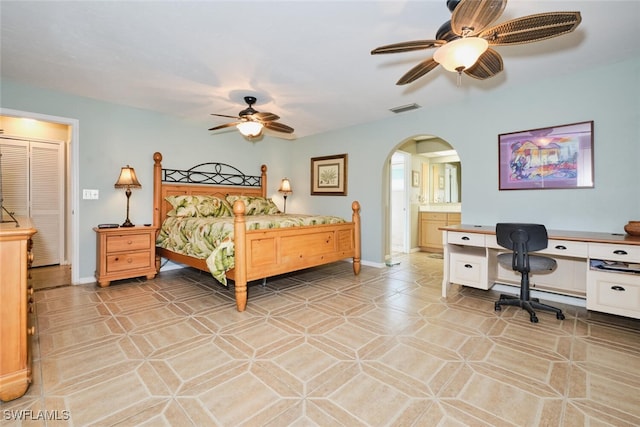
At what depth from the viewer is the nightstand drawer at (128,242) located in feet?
12.0

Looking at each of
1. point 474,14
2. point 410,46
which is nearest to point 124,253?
point 410,46

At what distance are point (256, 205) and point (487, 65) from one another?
12.4ft

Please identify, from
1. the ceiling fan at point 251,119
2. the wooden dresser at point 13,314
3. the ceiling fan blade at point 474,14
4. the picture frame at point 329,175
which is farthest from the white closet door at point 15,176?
the ceiling fan blade at point 474,14

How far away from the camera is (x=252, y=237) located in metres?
3.05

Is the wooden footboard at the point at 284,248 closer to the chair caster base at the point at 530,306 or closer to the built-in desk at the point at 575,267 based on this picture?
the built-in desk at the point at 575,267

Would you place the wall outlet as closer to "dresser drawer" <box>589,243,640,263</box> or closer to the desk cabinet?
"dresser drawer" <box>589,243,640,263</box>

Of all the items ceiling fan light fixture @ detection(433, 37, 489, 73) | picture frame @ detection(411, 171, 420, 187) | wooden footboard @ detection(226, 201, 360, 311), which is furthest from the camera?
picture frame @ detection(411, 171, 420, 187)

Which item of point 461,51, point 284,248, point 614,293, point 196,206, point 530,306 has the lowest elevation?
point 530,306

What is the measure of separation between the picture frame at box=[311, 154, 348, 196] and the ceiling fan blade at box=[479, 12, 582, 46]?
135 inches

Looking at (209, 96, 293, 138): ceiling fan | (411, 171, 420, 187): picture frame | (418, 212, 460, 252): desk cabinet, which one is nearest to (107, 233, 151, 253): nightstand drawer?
(209, 96, 293, 138): ceiling fan

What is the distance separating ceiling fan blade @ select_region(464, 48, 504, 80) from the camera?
200 centimetres

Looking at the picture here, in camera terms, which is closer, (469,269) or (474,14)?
(474,14)

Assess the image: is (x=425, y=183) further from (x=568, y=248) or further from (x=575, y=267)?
(x=568, y=248)

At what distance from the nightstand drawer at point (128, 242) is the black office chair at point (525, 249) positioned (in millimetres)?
4216
